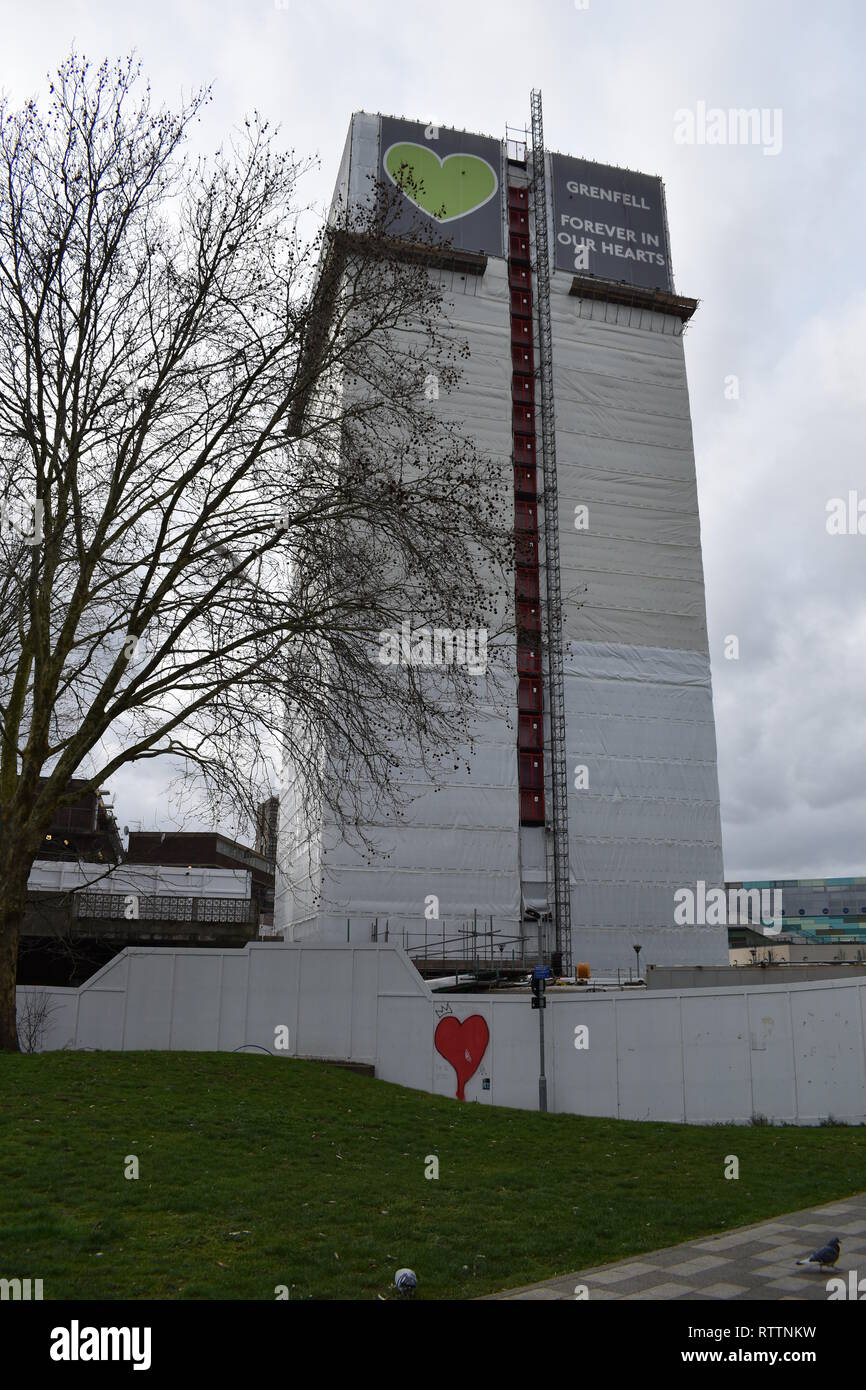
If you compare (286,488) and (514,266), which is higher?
(514,266)

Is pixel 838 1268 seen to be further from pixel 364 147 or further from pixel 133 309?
pixel 364 147

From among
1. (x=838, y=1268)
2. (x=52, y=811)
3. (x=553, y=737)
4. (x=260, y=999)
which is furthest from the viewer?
(x=553, y=737)

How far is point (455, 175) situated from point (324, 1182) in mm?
50802

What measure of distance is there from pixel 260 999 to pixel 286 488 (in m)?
11.3

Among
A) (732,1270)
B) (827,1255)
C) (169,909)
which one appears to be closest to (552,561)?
(169,909)

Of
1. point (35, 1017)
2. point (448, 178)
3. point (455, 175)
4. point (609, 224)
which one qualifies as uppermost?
point (455, 175)

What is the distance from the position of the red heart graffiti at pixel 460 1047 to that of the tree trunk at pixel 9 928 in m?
8.82

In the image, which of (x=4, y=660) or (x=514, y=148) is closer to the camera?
(x=4, y=660)

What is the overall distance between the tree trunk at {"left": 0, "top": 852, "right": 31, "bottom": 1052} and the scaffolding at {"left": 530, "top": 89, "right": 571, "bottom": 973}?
1006 inches

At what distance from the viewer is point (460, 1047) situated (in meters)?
21.1

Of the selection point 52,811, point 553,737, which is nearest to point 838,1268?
point 52,811

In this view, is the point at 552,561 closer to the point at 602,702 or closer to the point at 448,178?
the point at 602,702
